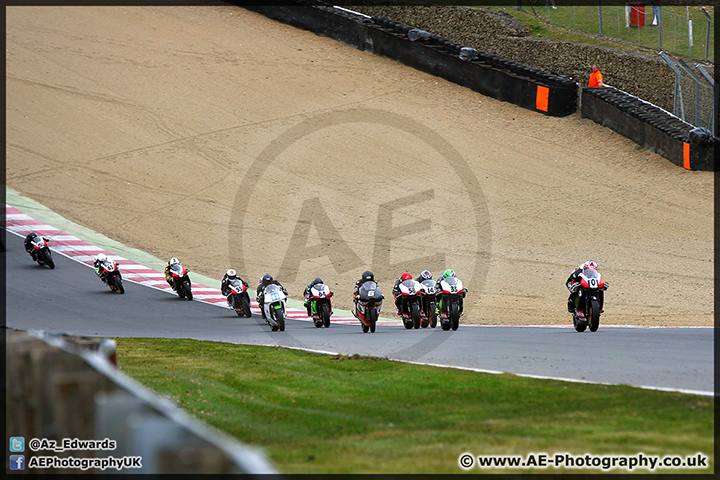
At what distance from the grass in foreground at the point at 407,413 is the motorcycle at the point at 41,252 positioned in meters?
10.4

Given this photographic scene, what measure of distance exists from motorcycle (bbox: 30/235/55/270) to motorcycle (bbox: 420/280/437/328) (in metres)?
10.7

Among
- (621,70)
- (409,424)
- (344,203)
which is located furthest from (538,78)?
(409,424)

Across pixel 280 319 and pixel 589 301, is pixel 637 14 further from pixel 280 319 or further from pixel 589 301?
pixel 280 319

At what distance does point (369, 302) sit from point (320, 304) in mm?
1463

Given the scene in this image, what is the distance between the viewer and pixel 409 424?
742cm

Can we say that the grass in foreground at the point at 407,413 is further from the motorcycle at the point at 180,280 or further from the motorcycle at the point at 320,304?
the motorcycle at the point at 180,280

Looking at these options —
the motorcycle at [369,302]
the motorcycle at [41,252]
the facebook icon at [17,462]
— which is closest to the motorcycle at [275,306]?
the motorcycle at [369,302]

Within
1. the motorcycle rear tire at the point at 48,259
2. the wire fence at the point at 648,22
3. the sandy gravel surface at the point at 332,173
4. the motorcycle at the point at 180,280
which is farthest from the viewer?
the wire fence at the point at 648,22

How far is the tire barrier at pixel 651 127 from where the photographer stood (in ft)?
82.1

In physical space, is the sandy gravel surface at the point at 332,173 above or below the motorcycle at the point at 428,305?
above

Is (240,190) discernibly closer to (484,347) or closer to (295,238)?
(295,238)


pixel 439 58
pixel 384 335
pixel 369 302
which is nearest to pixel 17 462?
pixel 384 335

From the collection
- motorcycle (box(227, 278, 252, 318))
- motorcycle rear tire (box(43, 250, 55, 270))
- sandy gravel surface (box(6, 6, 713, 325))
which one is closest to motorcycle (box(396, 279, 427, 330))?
sandy gravel surface (box(6, 6, 713, 325))

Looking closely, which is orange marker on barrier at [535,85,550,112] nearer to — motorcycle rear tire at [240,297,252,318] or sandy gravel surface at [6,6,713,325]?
sandy gravel surface at [6,6,713,325]
